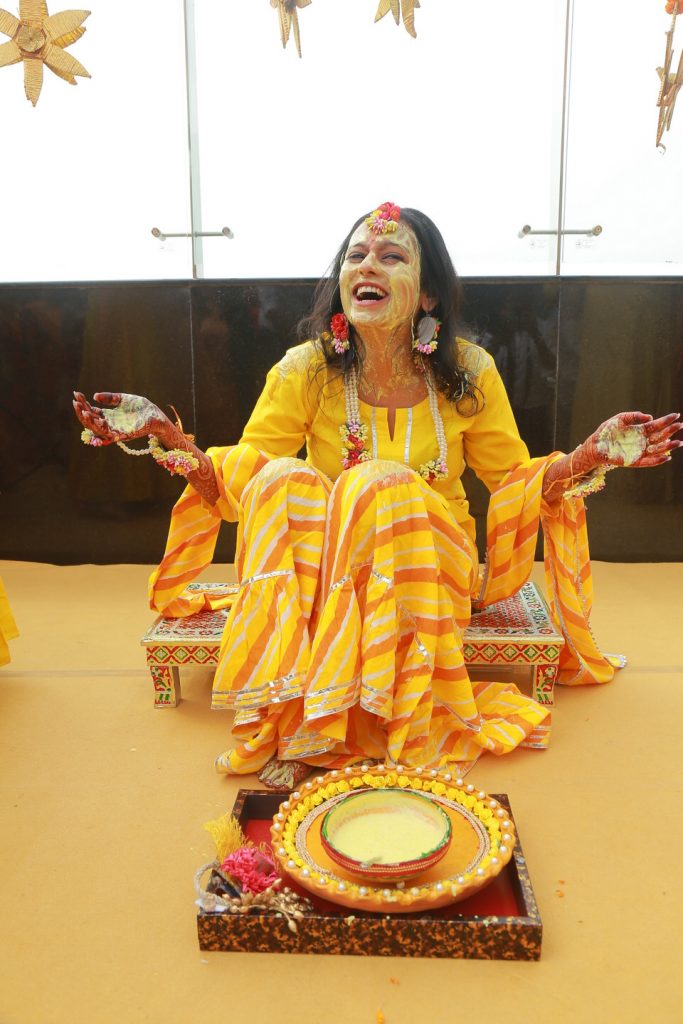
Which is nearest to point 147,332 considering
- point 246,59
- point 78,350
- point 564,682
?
point 78,350

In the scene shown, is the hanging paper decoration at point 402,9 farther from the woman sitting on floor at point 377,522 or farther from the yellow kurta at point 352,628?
the yellow kurta at point 352,628

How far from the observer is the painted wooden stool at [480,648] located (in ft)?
9.08

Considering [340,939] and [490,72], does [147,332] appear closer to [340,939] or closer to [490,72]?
[490,72]

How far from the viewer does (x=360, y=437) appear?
9.26ft

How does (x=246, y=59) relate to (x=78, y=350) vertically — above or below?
above

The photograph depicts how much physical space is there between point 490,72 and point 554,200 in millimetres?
642

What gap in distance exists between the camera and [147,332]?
14.1 ft

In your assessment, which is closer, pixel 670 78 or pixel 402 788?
pixel 402 788

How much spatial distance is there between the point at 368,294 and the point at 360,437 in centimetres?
42

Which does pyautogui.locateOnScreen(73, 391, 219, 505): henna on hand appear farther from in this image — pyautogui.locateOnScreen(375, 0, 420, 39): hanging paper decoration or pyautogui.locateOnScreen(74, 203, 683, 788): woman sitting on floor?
pyautogui.locateOnScreen(375, 0, 420, 39): hanging paper decoration

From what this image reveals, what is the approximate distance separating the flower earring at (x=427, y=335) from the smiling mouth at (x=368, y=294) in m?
0.19

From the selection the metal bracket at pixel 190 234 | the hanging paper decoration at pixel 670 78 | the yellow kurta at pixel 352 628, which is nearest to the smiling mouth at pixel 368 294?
the yellow kurta at pixel 352 628

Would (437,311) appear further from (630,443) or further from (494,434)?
(630,443)

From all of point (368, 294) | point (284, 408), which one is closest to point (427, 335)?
point (368, 294)
